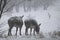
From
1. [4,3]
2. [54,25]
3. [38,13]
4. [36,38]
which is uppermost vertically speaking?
[4,3]

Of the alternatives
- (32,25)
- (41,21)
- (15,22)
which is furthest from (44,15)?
(15,22)

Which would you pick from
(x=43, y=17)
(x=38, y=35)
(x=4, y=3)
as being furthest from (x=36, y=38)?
(x=4, y=3)

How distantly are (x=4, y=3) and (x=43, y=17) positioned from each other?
37.5 inches

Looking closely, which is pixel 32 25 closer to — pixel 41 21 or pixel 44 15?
pixel 41 21

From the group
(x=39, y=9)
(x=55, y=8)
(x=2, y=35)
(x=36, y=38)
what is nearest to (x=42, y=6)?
(x=39, y=9)

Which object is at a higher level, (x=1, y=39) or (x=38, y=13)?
(x=38, y=13)

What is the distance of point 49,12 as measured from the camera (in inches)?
132

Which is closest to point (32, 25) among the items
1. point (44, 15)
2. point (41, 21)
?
point (41, 21)

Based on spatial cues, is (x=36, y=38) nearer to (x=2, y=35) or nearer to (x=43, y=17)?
(x=43, y=17)

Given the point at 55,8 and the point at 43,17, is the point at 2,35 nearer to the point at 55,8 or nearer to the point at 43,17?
the point at 43,17

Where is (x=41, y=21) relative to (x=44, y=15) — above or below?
below

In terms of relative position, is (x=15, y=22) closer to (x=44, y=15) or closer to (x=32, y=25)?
(x=32, y=25)

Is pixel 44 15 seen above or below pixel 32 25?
above

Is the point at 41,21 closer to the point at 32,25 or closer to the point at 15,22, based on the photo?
the point at 32,25
